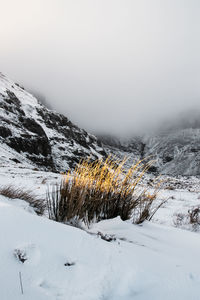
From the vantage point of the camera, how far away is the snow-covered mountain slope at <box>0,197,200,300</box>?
2.55 feet

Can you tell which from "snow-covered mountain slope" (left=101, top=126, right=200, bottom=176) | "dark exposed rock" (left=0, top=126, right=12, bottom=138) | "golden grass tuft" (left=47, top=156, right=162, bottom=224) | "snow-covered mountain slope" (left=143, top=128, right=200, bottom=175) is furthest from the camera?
"snow-covered mountain slope" (left=101, top=126, right=200, bottom=176)

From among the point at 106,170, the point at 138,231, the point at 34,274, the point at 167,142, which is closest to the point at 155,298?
the point at 34,274

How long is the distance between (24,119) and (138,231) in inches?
1480

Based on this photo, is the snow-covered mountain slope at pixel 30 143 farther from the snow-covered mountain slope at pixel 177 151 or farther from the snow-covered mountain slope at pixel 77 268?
the snow-covered mountain slope at pixel 177 151

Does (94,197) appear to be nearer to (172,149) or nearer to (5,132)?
(5,132)

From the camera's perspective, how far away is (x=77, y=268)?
2.99ft

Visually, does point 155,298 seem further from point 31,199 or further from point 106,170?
point 31,199

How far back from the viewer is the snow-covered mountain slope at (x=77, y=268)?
78 centimetres

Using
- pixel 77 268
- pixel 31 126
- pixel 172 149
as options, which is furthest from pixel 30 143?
pixel 172 149

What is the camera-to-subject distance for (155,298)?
83 cm

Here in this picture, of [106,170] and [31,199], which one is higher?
Answer: [106,170]

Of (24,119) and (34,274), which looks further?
(24,119)

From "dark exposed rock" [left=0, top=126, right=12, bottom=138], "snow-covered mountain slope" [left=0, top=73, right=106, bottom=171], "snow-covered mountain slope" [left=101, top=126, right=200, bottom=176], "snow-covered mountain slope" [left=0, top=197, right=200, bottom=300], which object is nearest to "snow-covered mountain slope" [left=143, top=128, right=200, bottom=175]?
"snow-covered mountain slope" [left=101, top=126, right=200, bottom=176]

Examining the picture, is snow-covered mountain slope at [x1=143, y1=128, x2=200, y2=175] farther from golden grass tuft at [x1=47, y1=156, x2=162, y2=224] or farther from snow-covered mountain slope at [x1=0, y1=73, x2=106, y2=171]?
golden grass tuft at [x1=47, y1=156, x2=162, y2=224]
